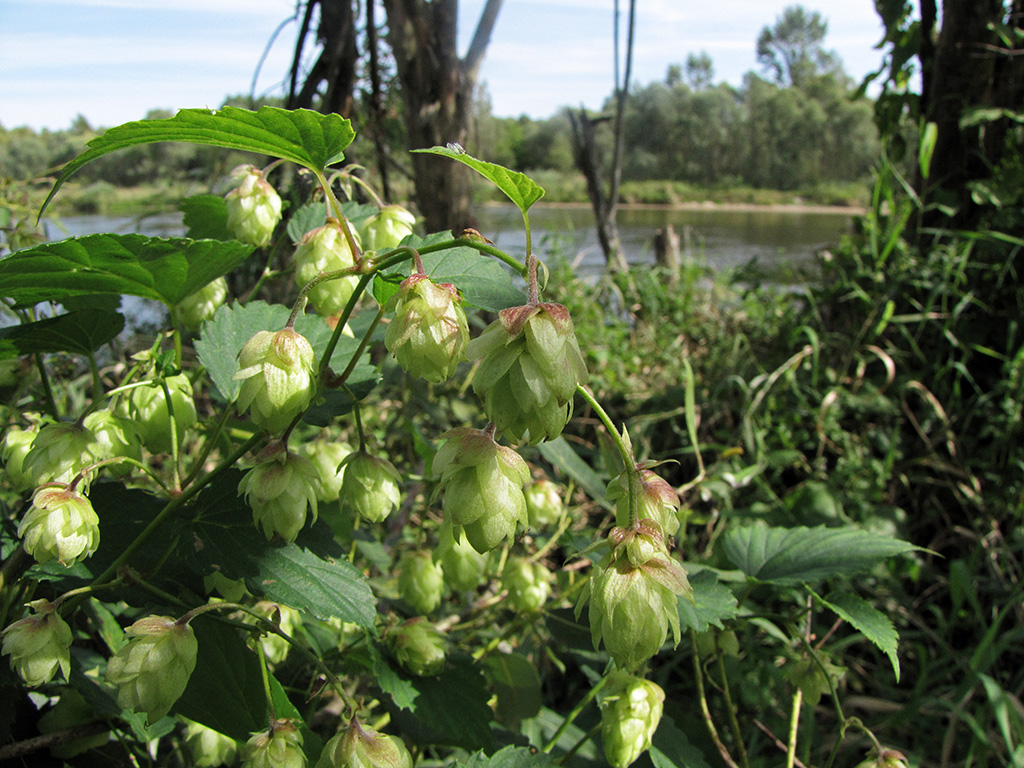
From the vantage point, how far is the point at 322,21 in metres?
2.19

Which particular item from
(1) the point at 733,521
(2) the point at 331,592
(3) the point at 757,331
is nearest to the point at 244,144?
(2) the point at 331,592

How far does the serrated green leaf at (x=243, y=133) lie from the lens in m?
0.43

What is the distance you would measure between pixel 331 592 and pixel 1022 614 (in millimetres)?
1763

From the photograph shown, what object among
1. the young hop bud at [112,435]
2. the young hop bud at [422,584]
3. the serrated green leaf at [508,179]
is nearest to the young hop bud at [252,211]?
the young hop bud at [112,435]

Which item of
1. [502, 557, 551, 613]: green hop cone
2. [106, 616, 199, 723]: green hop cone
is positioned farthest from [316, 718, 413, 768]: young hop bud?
[502, 557, 551, 613]: green hop cone

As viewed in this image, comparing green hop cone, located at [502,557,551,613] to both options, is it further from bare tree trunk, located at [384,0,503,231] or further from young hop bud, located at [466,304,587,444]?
bare tree trunk, located at [384,0,503,231]

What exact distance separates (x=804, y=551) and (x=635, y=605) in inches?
22.1

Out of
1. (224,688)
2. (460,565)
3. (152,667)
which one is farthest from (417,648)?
(152,667)

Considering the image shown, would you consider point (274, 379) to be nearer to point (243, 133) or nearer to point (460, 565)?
point (243, 133)

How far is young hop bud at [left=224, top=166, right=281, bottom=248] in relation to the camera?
2.34ft

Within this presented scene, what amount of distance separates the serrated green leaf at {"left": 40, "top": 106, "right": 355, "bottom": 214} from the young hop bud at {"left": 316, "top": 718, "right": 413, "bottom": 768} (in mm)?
451

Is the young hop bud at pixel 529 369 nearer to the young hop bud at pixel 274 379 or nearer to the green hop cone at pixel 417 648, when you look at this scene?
the young hop bud at pixel 274 379

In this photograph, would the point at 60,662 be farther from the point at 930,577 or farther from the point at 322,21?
the point at 322,21

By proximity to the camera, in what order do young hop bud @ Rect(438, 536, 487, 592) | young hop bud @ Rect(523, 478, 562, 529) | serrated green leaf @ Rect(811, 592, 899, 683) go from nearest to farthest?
serrated green leaf @ Rect(811, 592, 899, 683)
young hop bud @ Rect(438, 536, 487, 592)
young hop bud @ Rect(523, 478, 562, 529)
